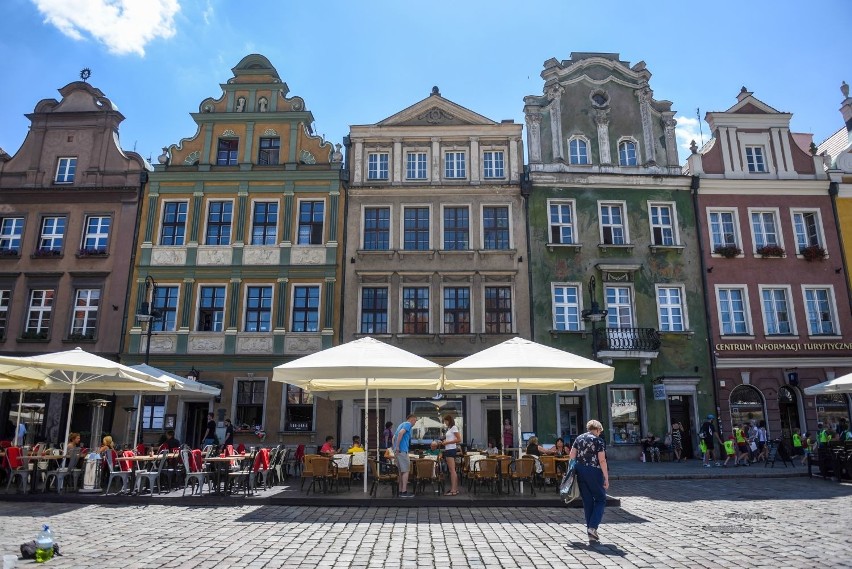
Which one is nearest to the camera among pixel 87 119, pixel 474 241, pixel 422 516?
pixel 422 516

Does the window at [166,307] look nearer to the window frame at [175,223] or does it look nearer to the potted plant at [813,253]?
the window frame at [175,223]

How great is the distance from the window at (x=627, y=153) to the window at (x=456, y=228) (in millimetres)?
7343

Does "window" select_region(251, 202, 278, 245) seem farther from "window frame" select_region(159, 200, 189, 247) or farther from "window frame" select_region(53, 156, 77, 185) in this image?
"window frame" select_region(53, 156, 77, 185)

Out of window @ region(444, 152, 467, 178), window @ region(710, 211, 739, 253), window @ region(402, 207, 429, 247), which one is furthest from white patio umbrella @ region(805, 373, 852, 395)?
window @ region(444, 152, 467, 178)

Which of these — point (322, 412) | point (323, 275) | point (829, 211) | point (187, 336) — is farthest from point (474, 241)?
point (829, 211)

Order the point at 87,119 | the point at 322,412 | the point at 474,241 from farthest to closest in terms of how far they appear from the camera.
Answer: the point at 87,119
the point at 474,241
the point at 322,412

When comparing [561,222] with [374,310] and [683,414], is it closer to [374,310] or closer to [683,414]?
[374,310]

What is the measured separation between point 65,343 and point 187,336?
4.87 meters

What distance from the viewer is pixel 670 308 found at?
2417 cm

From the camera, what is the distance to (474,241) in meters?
24.4

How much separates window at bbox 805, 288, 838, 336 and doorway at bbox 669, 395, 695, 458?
239 inches

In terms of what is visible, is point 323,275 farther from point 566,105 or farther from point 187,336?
point 566,105

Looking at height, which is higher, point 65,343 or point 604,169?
point 604,169

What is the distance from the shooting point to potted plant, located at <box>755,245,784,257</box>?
24797 millimetres
